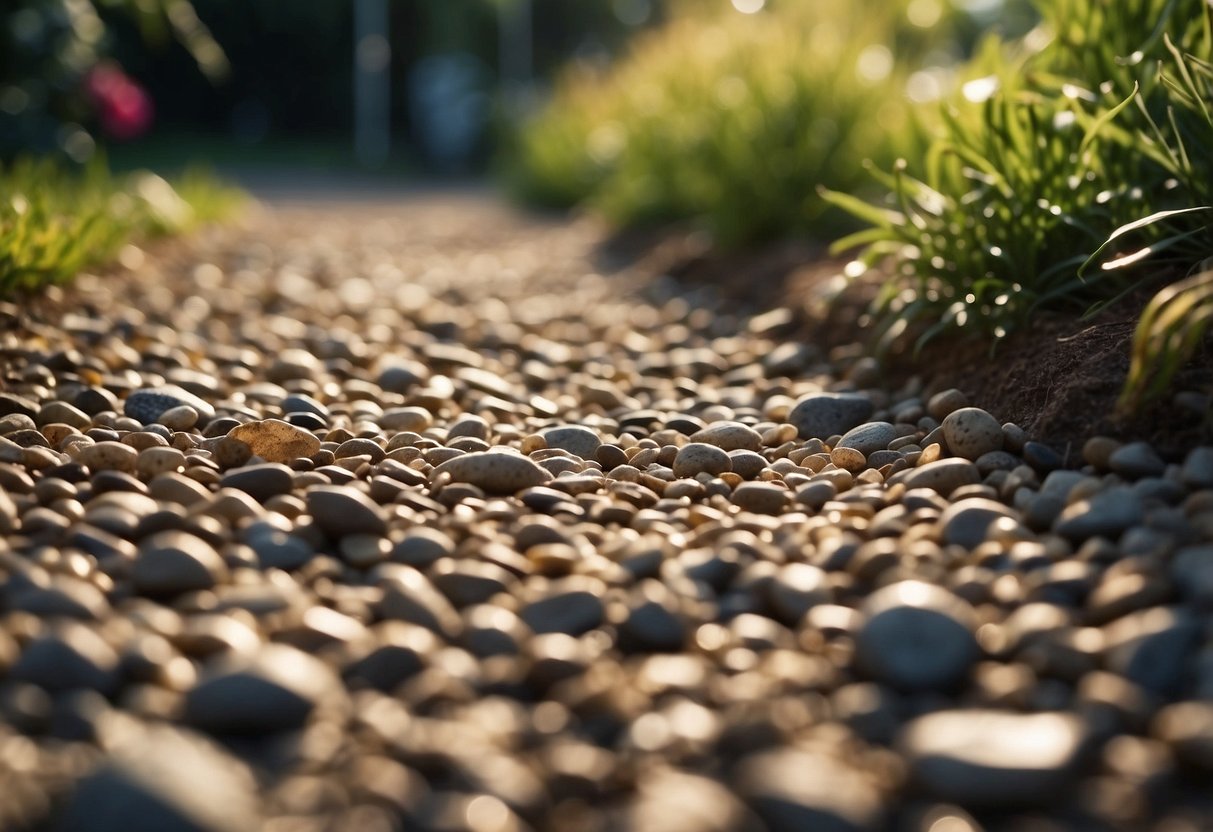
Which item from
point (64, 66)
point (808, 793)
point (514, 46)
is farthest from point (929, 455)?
point (514, 46)

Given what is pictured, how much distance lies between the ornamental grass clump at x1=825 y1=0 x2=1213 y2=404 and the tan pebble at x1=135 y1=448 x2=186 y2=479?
1513 millimetres

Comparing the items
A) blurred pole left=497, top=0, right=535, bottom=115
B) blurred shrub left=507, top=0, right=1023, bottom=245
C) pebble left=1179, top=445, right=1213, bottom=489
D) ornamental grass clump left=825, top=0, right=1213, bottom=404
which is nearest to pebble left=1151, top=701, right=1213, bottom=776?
pebble left=1179, top=445, right=1213, bottom=489

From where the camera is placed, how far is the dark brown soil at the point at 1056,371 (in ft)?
5.98

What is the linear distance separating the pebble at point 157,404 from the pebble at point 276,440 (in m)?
0.25

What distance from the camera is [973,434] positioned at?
1.99 meters

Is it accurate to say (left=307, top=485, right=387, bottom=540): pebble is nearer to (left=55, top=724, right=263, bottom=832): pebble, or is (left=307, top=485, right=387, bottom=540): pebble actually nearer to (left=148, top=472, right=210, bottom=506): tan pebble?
(left=148, top=472, right=210, bottom=506): tan pebble

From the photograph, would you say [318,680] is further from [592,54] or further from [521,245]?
[592,54]

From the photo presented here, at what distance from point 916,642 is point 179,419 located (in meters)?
1.53

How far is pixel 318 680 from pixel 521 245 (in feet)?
17.5

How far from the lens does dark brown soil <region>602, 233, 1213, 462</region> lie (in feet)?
5.98

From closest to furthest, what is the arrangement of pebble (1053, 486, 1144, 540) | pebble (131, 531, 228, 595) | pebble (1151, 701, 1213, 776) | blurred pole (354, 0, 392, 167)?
pebble (1151, 701, 1213, 776) → pebble (131, 531, 228, 595) → pebble (1053, 486, 1144, 540) → blurred pole (354, 0, 392, 167)

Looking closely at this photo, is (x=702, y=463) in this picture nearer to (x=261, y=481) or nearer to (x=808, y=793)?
(x=261, y=481)

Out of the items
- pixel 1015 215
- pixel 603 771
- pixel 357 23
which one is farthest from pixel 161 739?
pixel 357 23

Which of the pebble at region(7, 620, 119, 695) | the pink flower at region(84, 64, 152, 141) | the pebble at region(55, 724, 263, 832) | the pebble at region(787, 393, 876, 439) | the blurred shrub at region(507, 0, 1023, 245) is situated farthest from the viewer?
the pink flower at region(84, 64, 152, 141)
